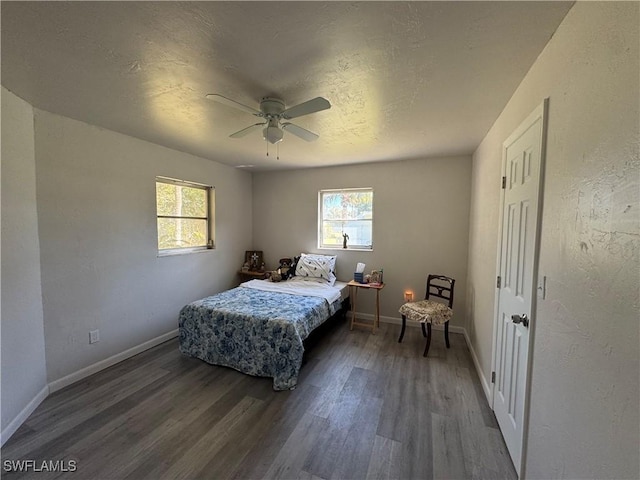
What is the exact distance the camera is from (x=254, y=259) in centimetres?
464

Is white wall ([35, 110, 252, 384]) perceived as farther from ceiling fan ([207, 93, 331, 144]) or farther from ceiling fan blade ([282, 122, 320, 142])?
ceiling fan blade ([282, 122, 320, 142])

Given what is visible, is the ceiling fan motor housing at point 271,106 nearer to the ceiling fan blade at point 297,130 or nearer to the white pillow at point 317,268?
the ceiling fan blade at point 297,130

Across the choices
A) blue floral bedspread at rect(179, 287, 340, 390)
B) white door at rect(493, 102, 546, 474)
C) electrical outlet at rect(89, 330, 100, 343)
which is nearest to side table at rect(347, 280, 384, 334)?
blue floral bedspread at rect(179, 287, 340, 390)

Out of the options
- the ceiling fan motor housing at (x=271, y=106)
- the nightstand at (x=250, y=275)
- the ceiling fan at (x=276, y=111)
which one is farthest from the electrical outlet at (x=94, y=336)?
the ceiling fan motor housing at (x=271, y=106)

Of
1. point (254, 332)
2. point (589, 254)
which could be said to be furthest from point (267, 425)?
point (589, 254)

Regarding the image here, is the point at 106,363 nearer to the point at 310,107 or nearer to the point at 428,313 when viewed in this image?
the point at 310,107

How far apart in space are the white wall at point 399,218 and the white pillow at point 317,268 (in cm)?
22

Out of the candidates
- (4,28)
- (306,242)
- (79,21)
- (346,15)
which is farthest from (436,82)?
(306,242)

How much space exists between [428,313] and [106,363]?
3.46m

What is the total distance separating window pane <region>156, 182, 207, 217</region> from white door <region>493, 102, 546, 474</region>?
365 cm

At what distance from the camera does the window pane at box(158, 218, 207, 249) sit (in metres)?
3.36

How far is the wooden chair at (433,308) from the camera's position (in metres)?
2.95

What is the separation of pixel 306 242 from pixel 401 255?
1.59 meters

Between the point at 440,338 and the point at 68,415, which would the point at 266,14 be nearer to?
the point at 68,415
